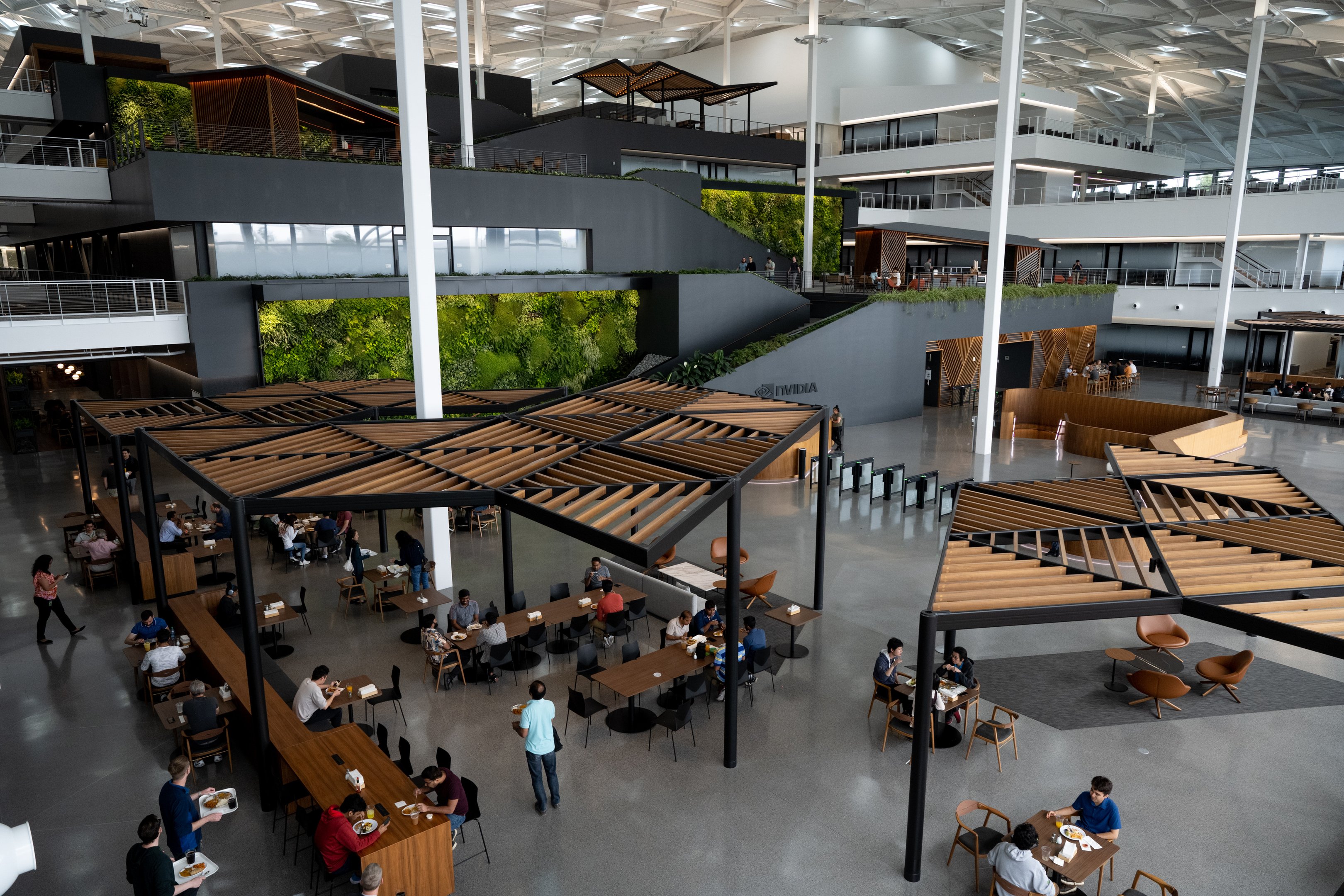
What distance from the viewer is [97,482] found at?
1880 cm

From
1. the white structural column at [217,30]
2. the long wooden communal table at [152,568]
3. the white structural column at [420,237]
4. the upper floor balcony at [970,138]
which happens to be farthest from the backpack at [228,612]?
the upper floor balcony at [970,138]

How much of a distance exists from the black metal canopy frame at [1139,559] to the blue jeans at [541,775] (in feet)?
9.87

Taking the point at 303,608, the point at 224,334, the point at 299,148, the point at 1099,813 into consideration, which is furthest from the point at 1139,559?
the point at 299,148

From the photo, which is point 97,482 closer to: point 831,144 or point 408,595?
point 408,595

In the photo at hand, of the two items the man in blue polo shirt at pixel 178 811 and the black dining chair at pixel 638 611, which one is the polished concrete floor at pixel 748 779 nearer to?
the man in blue polo shirt at pixel 178 811

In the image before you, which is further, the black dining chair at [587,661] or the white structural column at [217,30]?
the white structural column at [217,30]

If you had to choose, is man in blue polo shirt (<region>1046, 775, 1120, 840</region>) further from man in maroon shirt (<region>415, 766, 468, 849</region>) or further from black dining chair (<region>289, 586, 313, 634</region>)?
black dining chair (<region>289, 586, 313, 634</region>)

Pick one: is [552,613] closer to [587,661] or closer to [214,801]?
[587,661]

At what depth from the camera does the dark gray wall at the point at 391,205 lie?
18469 millimetres

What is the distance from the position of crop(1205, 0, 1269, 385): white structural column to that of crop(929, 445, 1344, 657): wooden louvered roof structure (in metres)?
22.7

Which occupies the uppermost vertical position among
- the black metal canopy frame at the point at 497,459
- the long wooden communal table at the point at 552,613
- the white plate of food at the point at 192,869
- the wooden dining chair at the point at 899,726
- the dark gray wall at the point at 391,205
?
the dark gray wall at the point at 391,205

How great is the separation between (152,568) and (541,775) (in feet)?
23.8

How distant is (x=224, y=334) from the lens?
743 inches

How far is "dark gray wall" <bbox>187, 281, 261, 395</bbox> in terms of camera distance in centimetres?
1845
